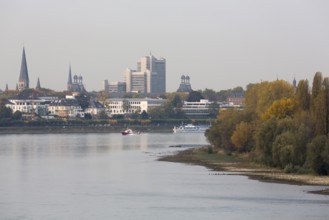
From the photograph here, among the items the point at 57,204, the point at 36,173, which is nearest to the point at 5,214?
the point at 57,204

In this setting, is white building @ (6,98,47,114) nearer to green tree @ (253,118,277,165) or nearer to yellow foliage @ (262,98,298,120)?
yellow foliage @ (262,98,298,120)

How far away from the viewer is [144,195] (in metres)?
36.8

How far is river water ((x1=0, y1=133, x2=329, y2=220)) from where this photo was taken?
104ft

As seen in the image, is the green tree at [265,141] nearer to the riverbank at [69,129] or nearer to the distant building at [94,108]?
the riverbank at [69,129]

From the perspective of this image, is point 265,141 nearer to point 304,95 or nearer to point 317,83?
point 304,95

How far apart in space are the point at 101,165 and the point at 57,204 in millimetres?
19097

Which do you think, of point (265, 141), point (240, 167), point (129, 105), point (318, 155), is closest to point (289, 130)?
point (265, 141)

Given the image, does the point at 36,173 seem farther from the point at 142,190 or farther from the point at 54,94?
the point at 54,94

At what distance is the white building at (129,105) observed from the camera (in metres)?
171

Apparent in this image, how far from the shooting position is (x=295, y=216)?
3106cm

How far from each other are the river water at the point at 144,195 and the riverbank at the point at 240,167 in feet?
2.91

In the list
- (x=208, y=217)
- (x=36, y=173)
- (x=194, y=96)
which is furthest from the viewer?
(x=194, y=96)

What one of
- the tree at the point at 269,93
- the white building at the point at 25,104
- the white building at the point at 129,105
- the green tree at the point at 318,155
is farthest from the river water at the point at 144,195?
the white building at the point at 129,105

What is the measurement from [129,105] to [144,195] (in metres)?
137
